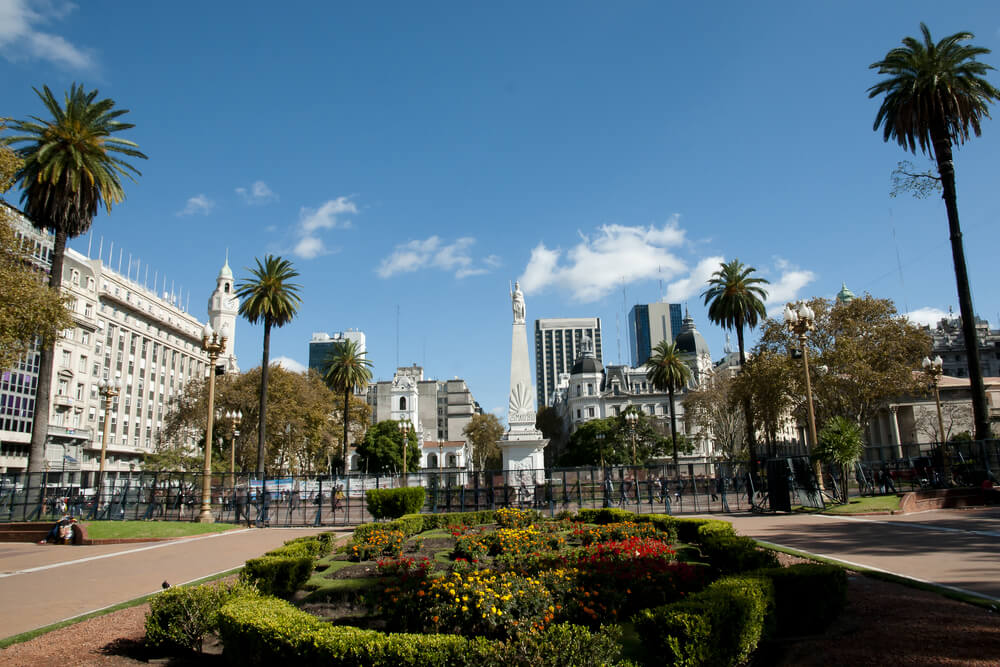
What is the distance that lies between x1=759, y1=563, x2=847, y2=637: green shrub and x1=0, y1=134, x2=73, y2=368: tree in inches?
1003

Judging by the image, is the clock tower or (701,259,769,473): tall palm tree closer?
(701,259,769,473): tall palm tree

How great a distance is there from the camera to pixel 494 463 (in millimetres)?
128250

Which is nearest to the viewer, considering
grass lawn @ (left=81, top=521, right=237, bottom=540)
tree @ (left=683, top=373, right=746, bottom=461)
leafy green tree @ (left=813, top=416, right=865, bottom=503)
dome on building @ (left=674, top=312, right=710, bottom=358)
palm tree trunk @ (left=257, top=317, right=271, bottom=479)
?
grass lawn @ (left=81, top=521, right=237, bottom=540)

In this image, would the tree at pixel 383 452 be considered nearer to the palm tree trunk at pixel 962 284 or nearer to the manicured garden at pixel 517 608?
the palm tree trunk at pixel 962 284

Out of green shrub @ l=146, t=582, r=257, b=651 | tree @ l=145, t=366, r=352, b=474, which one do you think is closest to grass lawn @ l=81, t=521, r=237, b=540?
green shrub @ l=146, t=582, r=257, b=651

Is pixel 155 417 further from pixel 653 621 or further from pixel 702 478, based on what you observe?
pixel 653 621

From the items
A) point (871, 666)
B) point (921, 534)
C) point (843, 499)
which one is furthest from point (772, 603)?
point (843, 499)

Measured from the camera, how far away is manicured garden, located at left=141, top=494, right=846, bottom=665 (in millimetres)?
5824

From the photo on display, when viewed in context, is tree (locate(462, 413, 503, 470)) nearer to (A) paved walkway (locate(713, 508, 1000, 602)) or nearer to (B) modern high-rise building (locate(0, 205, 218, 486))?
(B) modern high-rise building (locate(0, 205, 218, 486))

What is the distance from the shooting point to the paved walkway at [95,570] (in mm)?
10484

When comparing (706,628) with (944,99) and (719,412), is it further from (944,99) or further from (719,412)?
(719,412)

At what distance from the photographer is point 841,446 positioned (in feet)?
76.0

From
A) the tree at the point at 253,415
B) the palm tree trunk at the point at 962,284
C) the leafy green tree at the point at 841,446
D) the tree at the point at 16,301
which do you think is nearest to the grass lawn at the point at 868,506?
the leafy green tree at the point at 841,446

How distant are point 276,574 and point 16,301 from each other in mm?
18981
